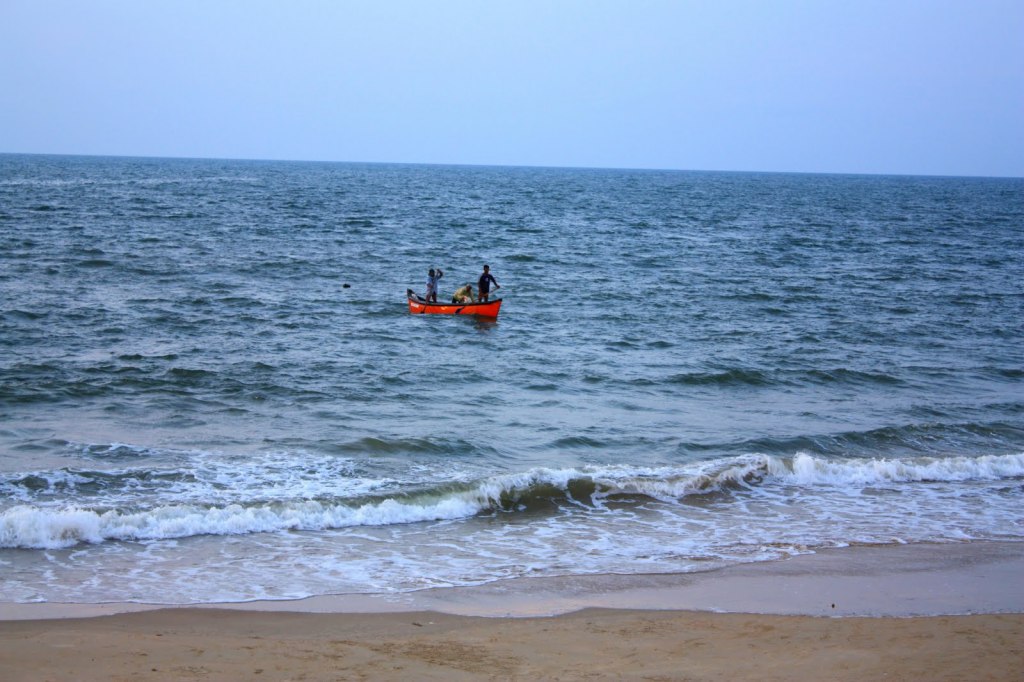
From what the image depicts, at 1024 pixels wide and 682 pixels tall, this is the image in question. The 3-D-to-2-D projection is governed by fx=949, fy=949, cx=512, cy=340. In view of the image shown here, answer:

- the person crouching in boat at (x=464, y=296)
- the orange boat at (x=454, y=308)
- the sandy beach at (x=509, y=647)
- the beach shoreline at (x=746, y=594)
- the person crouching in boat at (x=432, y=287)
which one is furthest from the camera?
the person crouching in boat at (x=432, y=287)

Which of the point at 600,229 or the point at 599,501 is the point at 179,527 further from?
the point at 600,229

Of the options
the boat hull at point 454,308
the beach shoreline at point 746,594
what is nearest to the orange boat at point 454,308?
the boat hull at point 454,308

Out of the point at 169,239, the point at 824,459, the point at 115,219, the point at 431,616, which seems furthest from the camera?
the point at 115,219

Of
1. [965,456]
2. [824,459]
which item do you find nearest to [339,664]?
[824,459]

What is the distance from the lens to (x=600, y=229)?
53.6 m

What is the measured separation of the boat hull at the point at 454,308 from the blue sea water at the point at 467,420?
1.13 ft

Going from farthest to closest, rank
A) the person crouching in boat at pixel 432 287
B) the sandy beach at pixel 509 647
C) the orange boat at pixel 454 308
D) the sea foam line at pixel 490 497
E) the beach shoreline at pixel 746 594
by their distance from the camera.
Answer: the person crouching in boat at pixel 432 287
the orange boat at pixel 454 308
the sea foam line at pixel 490 497
the beach shoreline at pixel 746 594
the sandy beach at pixel 509 647

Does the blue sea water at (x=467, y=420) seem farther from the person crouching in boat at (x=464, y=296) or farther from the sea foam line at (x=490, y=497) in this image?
the person crouching in boat at (x=464, y=296)

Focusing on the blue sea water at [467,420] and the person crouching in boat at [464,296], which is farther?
the person crouching in boat at [464,296]

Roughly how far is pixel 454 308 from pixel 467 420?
9895 millimetres

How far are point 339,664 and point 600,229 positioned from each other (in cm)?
4766

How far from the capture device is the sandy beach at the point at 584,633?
7.11 metres

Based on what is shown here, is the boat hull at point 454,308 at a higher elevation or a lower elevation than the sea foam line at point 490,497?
higher

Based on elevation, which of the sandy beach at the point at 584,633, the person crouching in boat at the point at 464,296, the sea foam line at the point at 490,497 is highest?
the person crouching in boat at the point at 464,296
